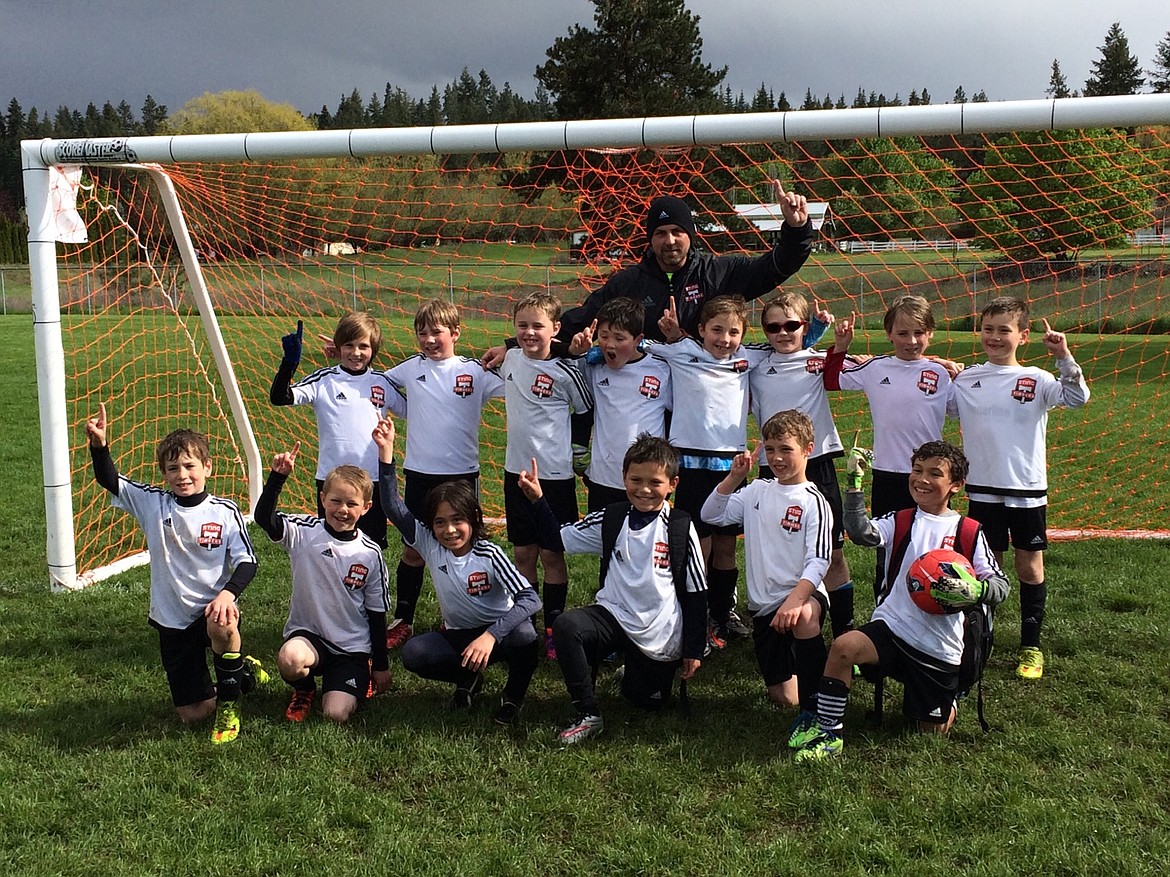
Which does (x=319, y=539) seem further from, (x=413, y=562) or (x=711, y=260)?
(x=711, y=260)

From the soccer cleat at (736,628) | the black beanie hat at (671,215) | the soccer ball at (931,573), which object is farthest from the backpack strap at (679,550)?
the black beanie hat at (671,215)

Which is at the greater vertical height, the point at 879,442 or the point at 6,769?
the point at 879,442

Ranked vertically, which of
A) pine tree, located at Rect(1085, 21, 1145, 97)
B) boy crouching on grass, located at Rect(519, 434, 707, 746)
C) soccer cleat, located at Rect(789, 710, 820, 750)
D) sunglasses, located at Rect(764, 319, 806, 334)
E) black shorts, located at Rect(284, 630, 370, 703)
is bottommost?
soccer cleat, located at Rect(789, 710, 820, 750)

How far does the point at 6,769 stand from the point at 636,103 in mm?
32453

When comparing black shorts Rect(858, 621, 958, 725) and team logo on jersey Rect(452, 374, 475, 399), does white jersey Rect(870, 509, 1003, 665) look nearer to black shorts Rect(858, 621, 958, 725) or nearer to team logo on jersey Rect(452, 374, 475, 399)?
black shorts Rect(858, 621, 958, 725)

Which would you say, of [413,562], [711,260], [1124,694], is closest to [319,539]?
[413,562]

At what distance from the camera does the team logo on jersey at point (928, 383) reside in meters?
4.29

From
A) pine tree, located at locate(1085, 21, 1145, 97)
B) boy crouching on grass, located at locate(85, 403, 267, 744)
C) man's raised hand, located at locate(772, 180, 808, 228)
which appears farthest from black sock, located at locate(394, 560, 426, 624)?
pine tree, located at locate(1085, 21, 1145, 97)

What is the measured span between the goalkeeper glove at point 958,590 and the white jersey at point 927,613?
0.47ft

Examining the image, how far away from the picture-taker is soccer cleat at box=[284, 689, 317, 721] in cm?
391

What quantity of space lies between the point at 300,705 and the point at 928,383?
9.72ft

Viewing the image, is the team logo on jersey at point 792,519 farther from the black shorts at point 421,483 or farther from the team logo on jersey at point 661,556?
the black shorts at point 421,483

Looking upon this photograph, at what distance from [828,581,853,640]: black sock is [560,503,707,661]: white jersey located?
92cm

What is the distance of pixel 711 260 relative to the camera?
462 centimetres
